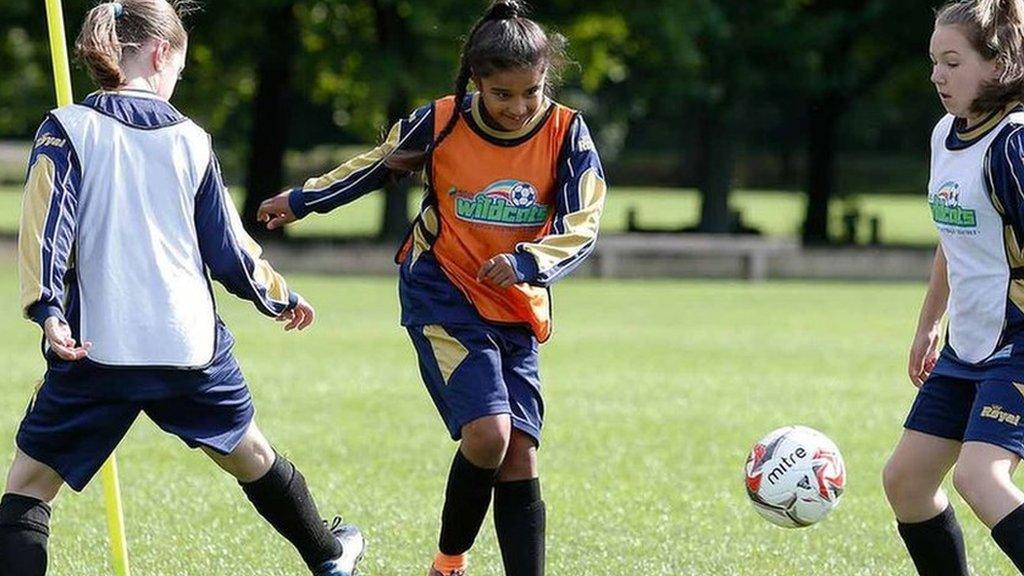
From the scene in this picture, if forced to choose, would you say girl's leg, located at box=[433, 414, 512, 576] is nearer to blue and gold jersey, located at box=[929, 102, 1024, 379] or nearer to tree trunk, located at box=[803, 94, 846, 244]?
blue and gold jersey, located at box=[929, 102, 1024, 379]

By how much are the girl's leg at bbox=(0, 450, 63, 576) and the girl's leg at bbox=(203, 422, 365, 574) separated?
0.43 m

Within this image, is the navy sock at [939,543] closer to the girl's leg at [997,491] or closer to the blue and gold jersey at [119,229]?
the girl's leg at [997,491]

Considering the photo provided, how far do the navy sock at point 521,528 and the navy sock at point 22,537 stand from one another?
1306mm

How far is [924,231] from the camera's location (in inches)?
1634

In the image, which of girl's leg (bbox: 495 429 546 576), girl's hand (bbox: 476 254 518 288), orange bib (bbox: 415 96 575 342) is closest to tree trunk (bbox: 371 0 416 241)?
orange bib (bbox: 415 96 575 342)

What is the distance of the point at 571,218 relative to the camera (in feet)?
16.5

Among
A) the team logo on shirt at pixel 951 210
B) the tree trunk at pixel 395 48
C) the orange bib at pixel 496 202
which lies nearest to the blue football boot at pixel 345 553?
the orange bib at pixel 496 202

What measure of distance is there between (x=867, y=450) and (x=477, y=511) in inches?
170

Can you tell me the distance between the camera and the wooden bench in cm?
2733

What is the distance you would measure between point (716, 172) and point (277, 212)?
26.4m

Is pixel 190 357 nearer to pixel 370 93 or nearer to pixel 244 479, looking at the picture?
pixel 244 479

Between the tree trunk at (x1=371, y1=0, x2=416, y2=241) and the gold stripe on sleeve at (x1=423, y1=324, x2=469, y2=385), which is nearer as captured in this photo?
the gold stripe on sleeve at (x1=423, y1=324, x2=469, y2=385)

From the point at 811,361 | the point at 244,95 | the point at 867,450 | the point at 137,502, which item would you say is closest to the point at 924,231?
the point at 244,95

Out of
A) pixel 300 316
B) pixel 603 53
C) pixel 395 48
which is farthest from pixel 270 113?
pixel 300 316
